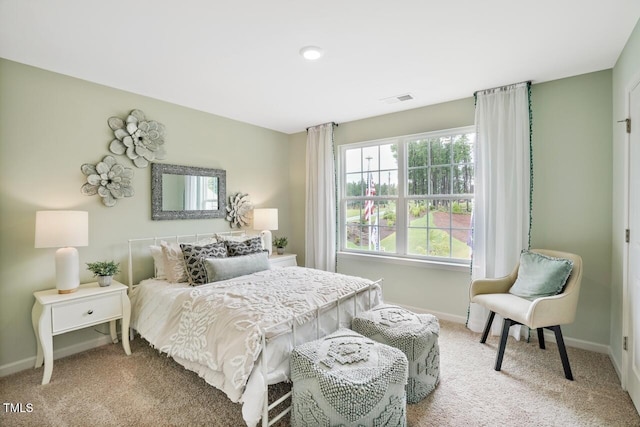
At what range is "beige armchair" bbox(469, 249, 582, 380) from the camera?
2334mm

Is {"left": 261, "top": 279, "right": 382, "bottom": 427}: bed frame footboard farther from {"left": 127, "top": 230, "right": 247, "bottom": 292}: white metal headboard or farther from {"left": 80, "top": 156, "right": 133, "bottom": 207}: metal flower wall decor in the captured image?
{"left": 80, "top": 156, "right": 133, "bottom": 207}: metal flower wall decor

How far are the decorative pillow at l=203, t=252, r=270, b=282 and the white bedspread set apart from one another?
0.08 m


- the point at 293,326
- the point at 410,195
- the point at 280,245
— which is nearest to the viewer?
the point at 293,326

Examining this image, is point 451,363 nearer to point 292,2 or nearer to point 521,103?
point 521,103

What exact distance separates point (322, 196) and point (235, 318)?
2.67 m

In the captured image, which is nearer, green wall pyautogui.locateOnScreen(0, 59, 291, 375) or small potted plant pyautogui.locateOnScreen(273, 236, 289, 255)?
green wall pyautogui.locateOnScreen(0, 59, 291, 375)

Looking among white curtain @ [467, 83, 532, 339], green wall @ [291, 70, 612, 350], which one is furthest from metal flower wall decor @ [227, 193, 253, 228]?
green wall @ [291, 70, 612, 350]

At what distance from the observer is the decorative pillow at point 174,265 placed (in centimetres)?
293

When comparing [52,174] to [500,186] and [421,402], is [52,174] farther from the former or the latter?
[500,186]

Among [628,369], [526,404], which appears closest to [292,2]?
[526,404]

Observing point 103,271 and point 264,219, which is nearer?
point 103,271

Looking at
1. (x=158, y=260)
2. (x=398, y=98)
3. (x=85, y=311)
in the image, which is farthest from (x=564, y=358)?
(x=85, y=311)

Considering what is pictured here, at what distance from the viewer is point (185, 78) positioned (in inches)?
113

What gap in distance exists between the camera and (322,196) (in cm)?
445
